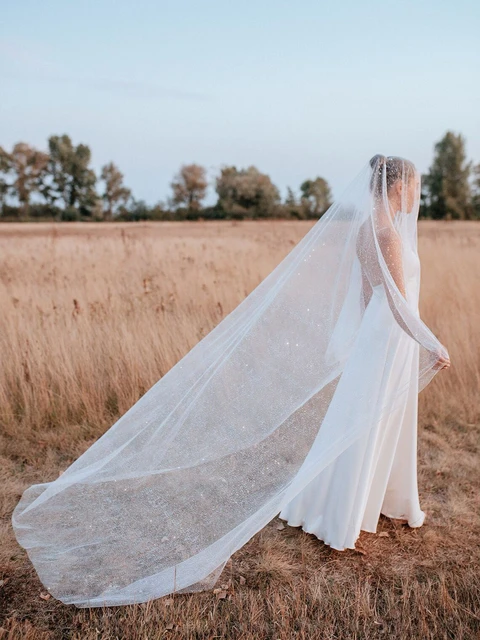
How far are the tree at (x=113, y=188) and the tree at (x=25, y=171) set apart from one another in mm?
5238

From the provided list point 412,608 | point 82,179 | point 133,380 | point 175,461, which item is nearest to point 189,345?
point 133,380

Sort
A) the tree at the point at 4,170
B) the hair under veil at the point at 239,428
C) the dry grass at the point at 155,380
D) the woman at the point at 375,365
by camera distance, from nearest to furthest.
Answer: the dry grass at the point at 155,380, the hair under veil at the point at 239,428, the woman at the point at 375,365, the tree at the point at 4,170

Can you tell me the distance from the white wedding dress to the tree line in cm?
3310

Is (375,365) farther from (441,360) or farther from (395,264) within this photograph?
(395,264)

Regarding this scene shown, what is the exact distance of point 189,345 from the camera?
5.67 metres

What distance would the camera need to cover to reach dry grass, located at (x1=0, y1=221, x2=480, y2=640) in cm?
267

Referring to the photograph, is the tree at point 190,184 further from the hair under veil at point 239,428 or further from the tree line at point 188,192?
the hair under veil at point 239,428

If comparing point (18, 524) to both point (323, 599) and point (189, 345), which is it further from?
point (189, 345)

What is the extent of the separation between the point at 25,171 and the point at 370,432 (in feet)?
132

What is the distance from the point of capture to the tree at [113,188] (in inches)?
1731

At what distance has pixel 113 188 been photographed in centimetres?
4622

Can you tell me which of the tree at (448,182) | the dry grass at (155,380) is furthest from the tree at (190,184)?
the dry grass at (155,380)

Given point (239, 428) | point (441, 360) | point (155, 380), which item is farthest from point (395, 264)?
point (155, 380)

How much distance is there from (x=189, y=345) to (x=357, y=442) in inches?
114
